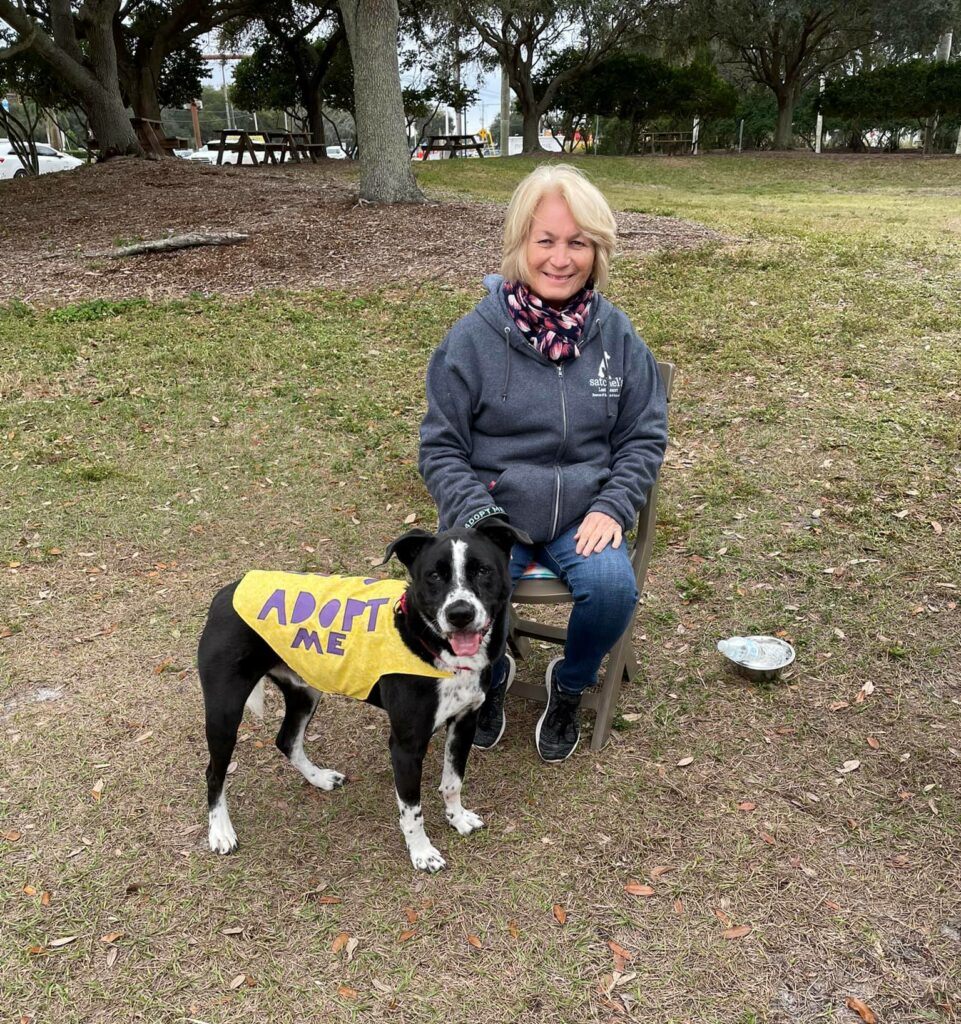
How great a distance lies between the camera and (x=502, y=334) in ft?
10.3

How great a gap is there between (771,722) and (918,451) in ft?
9.34

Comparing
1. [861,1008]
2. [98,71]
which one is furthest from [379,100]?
[861,1008]

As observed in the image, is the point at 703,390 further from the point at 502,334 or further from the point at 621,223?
the point at 621,223

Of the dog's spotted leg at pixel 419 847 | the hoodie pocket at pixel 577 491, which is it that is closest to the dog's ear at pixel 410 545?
the hoodie pocket at pixel 577 491

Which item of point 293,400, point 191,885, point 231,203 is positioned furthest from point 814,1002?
point 231,203

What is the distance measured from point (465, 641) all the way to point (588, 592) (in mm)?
590

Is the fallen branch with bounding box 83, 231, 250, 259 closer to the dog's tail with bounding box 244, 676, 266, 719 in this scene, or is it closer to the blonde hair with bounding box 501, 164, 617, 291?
the blonde hair with bounding box 501, 164, 617, 291

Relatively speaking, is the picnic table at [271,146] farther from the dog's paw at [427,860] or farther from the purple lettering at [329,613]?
the dog's paw at [427,860]

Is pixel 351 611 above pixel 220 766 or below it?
above

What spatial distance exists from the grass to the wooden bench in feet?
79.2

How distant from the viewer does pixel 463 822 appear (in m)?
2.98

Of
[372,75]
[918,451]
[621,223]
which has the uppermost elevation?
[372,75]

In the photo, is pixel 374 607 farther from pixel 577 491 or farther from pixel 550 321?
pixel 550 321

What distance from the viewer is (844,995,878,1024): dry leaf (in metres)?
2.30
